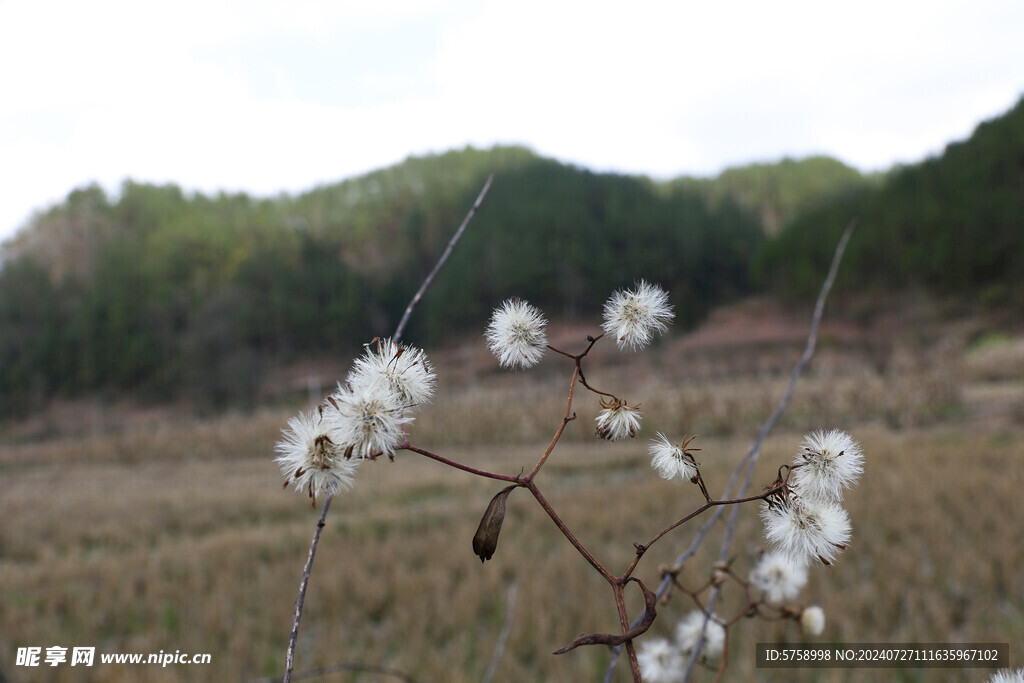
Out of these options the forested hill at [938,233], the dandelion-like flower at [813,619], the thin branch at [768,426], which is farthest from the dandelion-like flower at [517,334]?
the forested hill at [938,233]

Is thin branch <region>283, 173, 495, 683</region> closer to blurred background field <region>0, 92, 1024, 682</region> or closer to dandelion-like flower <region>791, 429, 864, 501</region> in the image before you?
blurred background field <region>0, 92, 1024, 682</region>

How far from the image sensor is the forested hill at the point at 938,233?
796 inches

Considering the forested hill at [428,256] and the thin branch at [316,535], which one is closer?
the thin branch at [316,535]

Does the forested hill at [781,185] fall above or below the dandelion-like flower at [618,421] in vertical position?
above

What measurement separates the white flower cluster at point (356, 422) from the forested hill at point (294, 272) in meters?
21.6

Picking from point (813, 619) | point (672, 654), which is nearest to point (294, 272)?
point (672, 654)

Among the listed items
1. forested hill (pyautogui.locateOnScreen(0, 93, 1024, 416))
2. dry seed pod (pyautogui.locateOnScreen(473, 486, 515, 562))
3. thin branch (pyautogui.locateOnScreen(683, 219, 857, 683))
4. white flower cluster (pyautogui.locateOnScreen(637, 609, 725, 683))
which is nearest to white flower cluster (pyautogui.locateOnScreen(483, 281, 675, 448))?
dry seed pod (pyautogui.locateOnScreen(473, 486, 515, 562))

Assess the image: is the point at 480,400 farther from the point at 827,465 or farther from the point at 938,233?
the point at 938,233

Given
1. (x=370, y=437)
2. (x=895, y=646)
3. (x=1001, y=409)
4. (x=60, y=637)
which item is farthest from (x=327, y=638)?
(x=1001, y=409)

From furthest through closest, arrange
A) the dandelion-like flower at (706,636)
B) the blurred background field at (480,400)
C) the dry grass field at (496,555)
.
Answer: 1. the blurred background field at (480,400)
2. the dry grass field at (496,555)
3. the dandelion-like flower at (706,636)

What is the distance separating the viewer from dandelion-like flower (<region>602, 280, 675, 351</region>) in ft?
1.44

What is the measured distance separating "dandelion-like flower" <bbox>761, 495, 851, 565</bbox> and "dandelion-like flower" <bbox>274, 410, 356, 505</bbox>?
0.27m

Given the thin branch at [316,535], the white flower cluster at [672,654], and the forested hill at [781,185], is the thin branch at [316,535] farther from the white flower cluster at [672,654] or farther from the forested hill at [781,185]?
the forested hill at [781,185]

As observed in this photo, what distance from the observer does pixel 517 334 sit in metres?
0.45
